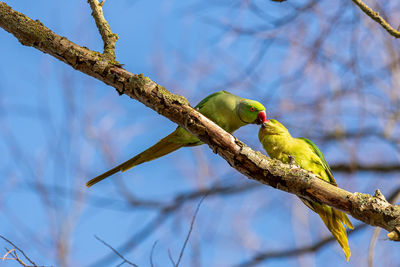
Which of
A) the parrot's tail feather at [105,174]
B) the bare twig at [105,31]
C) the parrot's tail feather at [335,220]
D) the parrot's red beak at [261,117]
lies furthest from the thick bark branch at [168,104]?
the parrot's red beak at [261,117]

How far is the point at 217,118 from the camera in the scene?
11.9ft

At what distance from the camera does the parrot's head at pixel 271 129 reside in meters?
3.51

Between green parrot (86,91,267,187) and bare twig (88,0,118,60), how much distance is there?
1.05 m

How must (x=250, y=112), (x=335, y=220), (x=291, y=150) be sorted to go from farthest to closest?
(x=250, y=112), (x=291, y=150), (x=335, y=220)

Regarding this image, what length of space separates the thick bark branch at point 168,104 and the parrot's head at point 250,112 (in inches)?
45.8

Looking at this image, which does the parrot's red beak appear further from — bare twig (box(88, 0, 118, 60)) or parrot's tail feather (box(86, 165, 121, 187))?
bare twig (box(88, 0, 118, 60))

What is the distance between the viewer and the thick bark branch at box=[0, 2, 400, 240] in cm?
242

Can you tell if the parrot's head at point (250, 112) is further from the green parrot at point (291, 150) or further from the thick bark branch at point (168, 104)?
the thick bark branch at point (168, 104)

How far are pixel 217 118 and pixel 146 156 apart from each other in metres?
0.77

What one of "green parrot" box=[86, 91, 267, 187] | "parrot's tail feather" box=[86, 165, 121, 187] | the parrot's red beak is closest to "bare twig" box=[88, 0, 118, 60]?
"green parrot" box=[86, 91, 267, 187]

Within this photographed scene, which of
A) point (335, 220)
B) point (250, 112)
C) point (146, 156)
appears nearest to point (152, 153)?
point (146, 156)

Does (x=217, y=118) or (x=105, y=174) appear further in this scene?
(x=217, y=118)

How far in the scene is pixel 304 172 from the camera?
241cm

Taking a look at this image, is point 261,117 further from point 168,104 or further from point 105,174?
point 105,174
